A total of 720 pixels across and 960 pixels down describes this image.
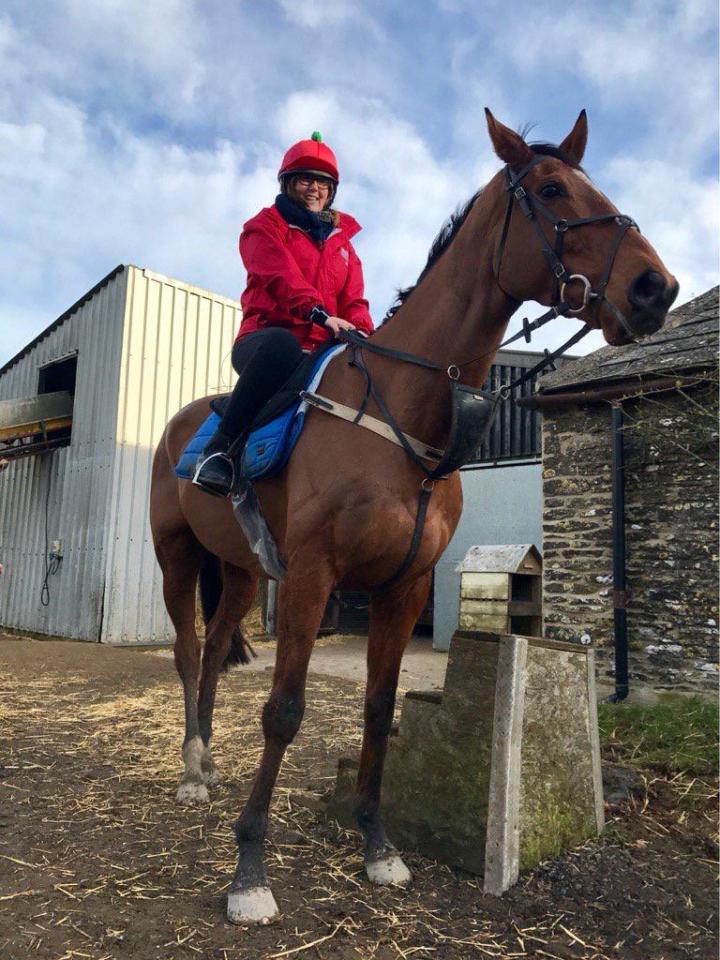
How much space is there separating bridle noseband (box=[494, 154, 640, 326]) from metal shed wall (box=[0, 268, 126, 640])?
882 cm

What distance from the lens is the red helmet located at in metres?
3.26

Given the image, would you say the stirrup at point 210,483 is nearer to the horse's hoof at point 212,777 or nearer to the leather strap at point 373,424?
the leather strap at point 373,424

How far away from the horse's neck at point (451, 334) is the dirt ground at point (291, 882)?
171 centimetres

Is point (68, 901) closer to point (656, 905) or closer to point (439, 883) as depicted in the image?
point (439, 883)

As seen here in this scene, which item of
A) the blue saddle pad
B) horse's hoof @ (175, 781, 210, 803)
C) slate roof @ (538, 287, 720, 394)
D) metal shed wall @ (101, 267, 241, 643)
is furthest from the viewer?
metal shed wall @ (101, 267, 241, 643)

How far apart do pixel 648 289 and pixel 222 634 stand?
3064 mm

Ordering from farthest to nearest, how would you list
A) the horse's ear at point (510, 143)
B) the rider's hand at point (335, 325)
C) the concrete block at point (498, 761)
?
the rider's hand at point (335, 325) < the concrete block at point (498, 761) < the horse's ear at point (510, 143)

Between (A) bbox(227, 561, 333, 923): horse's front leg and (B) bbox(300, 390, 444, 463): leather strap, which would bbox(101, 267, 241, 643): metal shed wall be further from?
(B) bbox(300, 390, 444, 463): leather strap

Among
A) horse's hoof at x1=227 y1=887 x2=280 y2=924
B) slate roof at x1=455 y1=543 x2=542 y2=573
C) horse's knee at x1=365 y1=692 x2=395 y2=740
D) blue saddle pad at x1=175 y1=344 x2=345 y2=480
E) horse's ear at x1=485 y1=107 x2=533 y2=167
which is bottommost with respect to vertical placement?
horse's hoof at x1=227 y1=887 x2=280 y2=924

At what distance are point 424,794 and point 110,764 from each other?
7.15 ft

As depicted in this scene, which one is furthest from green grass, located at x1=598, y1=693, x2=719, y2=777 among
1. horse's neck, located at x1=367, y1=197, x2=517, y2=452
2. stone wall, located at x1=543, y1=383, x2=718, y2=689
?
horse's neck, located at x1=367, y1=197, x2=517, y2=452

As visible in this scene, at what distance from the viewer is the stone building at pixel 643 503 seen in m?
6.45

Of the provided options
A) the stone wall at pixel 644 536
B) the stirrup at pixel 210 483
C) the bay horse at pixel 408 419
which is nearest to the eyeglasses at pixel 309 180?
the bay horse at pixel 408 419

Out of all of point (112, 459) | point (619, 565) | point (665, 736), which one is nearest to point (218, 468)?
point (665, 736)
